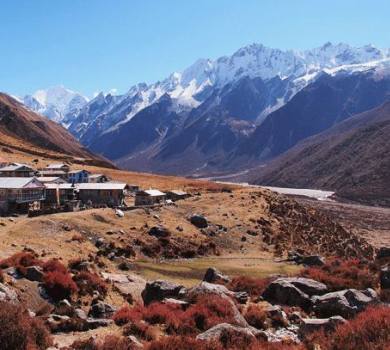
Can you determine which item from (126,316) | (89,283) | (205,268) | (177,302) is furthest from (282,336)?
(205,268)

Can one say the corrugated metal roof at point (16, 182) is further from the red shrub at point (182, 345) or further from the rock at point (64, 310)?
the red shrub at point (182, 345)

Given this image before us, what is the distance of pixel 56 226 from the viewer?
5725 centimetres

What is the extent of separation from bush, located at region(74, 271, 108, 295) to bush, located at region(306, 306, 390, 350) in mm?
16695

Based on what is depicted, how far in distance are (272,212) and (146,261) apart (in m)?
43.0

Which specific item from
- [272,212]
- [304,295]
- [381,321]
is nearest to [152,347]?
[381,321]

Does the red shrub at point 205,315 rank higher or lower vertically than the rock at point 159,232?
higher

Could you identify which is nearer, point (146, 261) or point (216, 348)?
point (216, 348)

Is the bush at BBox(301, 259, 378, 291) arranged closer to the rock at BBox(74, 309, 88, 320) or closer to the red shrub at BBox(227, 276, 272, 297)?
the red shrub at BBox(227, 276, 272, 297)

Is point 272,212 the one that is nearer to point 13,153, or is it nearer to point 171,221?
point 171,221

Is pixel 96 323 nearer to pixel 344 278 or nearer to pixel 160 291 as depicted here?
pixel 160 291

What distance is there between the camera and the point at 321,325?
2253 cm

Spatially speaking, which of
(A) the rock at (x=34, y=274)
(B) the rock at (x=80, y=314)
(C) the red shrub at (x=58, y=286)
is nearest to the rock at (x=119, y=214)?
(A) the rock at (x=34, y=274)

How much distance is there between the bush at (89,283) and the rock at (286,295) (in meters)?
10.0

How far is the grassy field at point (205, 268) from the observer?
4828 cm
